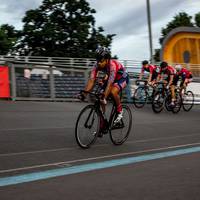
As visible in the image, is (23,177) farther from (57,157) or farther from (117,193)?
(57,157)

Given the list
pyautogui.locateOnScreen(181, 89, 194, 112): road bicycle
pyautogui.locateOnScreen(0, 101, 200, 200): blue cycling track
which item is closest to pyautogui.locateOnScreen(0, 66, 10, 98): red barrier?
pyautogui.locateOnScreen(0, 101, 200, 200): blue cycling track

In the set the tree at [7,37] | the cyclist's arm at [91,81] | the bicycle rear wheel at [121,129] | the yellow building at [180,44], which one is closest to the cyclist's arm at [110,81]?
the cyclist's arm at [91,81]

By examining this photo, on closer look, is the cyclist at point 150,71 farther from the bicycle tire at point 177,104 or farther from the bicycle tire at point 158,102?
the bicycle tire at point 177,104

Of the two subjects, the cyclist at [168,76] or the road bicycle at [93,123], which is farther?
the cyclist at [168,76]

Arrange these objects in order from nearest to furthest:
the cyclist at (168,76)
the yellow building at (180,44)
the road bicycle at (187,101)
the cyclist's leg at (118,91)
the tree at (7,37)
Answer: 1. the cyclist's leg at (118,91)
2. the cyclist at (168,76)
3. the road bicycle at (187,101)
4. the yellow building at (180,44)
5. the tree at (7,37)

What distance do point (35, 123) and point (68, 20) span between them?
171 ft

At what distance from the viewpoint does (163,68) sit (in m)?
17.0

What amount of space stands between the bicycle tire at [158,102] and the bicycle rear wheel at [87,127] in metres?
8.82

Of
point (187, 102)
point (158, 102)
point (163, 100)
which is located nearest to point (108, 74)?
point (158, 102)

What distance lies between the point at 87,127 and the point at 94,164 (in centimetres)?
148

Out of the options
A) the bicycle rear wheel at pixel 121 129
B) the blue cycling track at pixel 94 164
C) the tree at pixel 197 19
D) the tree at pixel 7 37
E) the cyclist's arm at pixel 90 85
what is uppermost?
the tree at pixel 197 19

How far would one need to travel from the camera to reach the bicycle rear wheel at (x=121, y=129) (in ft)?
27.9

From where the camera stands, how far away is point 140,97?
18.2m

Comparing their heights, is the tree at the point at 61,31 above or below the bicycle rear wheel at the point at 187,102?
above
